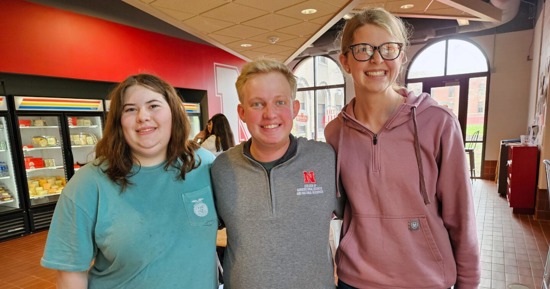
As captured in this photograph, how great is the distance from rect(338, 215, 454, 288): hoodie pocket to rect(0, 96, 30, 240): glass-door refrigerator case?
18.0 ft

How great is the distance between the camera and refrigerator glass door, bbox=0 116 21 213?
4.54 metres

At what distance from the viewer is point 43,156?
5.31 metres

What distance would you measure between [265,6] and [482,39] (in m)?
6.42

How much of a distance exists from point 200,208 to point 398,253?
0.79m

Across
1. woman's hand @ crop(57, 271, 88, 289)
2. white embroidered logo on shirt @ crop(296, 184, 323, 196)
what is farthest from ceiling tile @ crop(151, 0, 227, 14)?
woman's hand @ crop(57, 271, 88, 289)

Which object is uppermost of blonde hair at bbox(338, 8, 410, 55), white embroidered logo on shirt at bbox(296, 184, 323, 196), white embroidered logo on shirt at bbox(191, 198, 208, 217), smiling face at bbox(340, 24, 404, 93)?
blonde hair at bbox(338, 8, 410, 55)

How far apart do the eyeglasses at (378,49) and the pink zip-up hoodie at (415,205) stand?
205mm

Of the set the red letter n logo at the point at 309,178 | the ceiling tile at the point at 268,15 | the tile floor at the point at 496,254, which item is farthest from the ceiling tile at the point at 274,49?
the red letter n logo at the point at 309,178

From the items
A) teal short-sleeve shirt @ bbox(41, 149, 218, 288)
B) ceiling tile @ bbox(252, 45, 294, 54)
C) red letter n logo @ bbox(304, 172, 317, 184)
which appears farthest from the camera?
ceiling tile @ bbox(252, 45, 294, 54)

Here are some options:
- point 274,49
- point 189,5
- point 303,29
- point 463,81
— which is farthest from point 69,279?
point 463,81

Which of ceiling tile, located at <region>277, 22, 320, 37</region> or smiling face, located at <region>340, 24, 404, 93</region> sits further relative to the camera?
ceiling tile, located at <region>277, 22, 320, 37</region>

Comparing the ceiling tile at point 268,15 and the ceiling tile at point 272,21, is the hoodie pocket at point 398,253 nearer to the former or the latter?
the ceiling tile at point 268,15

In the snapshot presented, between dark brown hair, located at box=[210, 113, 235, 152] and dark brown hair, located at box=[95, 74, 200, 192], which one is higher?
dark brown hair, located at box=[95, 74, 200, 192]

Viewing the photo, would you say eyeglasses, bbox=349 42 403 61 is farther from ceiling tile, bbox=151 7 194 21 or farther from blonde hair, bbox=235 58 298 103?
ceiling tile, bbox=151 7 194 21
